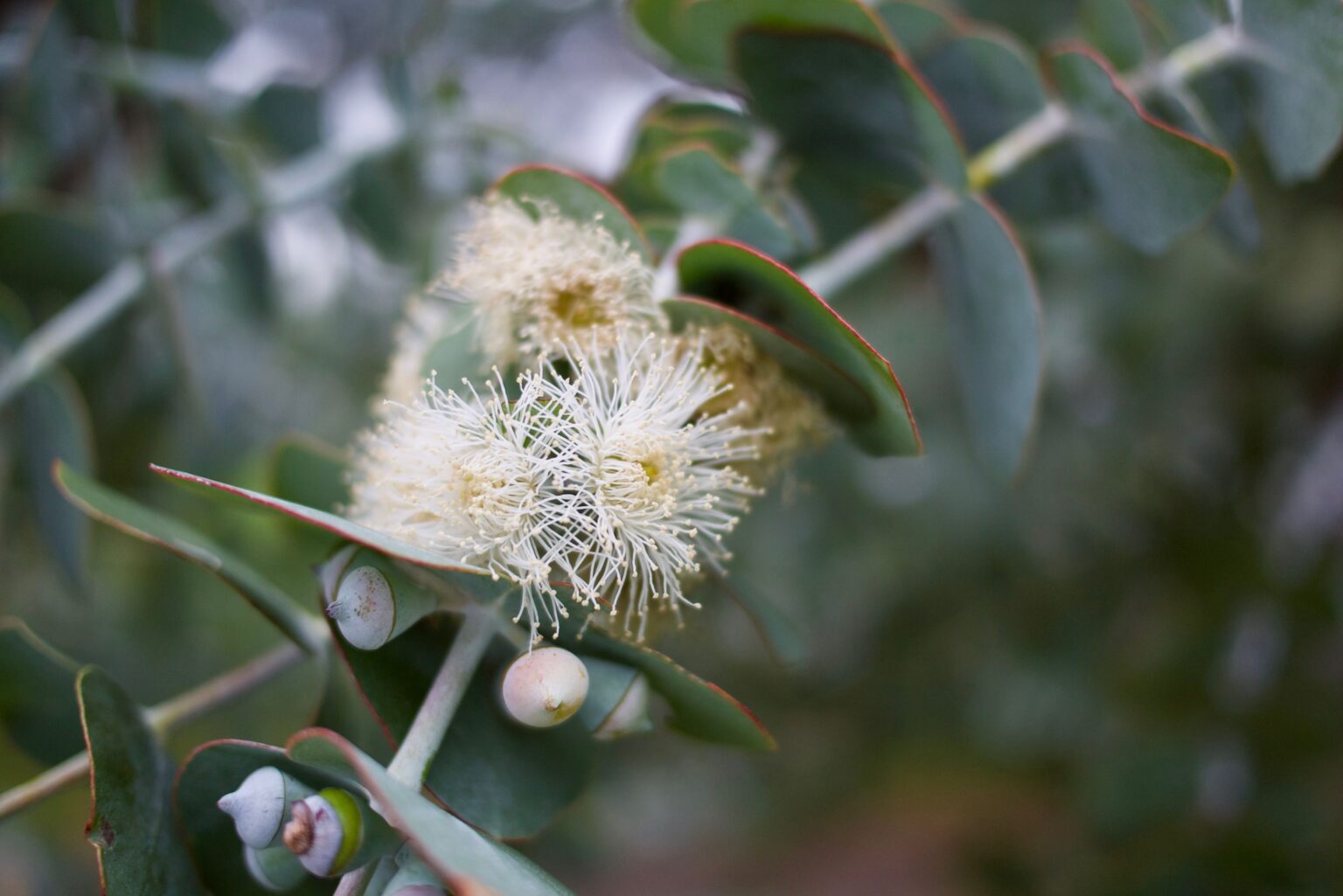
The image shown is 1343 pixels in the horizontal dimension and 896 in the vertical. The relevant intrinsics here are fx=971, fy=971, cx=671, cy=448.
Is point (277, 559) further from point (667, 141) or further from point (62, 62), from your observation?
point (667, 141)

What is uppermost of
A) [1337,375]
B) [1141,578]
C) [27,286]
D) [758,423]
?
[1337,375]

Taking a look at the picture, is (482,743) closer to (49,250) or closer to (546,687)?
(546,687)

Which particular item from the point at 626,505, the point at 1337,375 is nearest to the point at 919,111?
the point at 626,505

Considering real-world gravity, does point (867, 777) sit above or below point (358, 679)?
above

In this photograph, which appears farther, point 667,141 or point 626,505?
point 667,141

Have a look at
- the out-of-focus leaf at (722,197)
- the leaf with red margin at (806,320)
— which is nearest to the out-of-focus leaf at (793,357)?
the leaf with red margin at (806,320)

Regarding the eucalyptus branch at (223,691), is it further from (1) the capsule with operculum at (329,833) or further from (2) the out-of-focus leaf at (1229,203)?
(2) the out-of-focus leaf at (1229,203)

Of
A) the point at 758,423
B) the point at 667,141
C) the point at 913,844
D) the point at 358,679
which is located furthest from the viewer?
the point at 913,844

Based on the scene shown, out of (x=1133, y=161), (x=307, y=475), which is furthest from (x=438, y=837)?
(x=1133, y=161)

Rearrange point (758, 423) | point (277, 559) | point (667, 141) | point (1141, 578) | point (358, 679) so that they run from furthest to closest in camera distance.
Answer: point (1141, 578) < point (277, 559) < point (667, 141) < point (758, 423) < point (358, 679)
